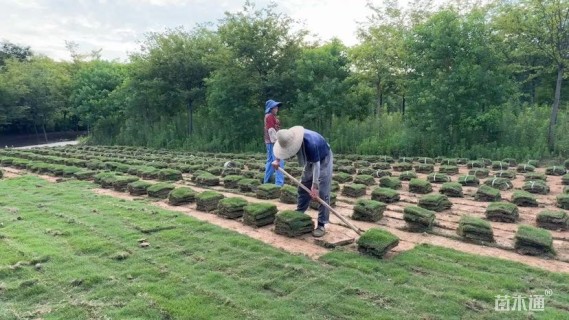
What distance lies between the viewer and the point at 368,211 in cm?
674

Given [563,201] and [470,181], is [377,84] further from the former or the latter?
[563,201]

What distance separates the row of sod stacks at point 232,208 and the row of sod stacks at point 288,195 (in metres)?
1.19

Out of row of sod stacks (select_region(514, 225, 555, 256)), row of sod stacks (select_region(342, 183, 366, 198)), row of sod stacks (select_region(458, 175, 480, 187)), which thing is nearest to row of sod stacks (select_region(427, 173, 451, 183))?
row of sod stacks (select_region(458, 175, 480, 187))

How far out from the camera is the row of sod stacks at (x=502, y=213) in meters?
6.60

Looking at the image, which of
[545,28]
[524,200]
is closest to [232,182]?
[524,200]

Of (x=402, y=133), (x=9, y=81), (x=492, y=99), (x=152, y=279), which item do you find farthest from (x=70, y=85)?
(x=152, y=279)

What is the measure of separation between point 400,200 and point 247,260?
4.25 meters

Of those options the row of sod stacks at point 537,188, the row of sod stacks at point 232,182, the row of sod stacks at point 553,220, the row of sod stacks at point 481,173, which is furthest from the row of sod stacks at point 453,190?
the row of sod stacks at point 232,182

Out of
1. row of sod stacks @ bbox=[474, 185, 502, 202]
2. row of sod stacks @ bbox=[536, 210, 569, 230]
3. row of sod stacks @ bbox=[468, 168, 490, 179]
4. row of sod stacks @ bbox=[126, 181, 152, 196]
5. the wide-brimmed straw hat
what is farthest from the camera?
row of sod stacks @ bbox=[468, 168, 490, 179]

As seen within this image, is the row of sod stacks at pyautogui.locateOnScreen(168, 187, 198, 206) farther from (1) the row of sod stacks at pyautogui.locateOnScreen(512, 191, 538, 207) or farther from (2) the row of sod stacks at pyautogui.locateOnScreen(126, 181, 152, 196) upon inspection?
(1) the row of sod stacks at pyautogui.locateOnScreen(512, 191, 538, 207)

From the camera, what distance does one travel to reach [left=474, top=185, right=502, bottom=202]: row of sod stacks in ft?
26.3

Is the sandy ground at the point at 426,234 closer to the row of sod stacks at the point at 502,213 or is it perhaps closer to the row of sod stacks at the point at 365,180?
the row of sod stacks at the point at 502,213

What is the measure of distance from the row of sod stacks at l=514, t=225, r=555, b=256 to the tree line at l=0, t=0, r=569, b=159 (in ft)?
30.3

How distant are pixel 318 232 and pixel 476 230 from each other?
85.1 inches
